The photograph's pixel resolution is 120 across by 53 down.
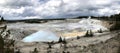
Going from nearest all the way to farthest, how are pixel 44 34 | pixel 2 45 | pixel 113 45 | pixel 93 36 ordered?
1. pixel 2 45
2. pixel 113 45
3. pixel 93 36
4. pixel 44 34

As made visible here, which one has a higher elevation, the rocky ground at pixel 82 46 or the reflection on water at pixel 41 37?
the rocky ground at pixel 82 46

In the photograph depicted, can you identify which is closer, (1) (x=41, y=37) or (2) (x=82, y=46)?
(2) (x=82, y=46)

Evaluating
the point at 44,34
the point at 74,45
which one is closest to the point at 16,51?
the point at 74,45

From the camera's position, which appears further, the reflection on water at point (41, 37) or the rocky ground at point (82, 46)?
the reflection on water at point (41, 37)

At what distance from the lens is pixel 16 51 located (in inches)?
742

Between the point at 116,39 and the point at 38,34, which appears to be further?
the point at 38,34

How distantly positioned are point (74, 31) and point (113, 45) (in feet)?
31.7

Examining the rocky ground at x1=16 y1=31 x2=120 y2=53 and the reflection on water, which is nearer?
the rocky ground at x1=16 y1=31 x2=120 y2=53

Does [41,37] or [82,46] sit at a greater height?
[82,46]

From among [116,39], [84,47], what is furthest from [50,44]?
[116,39]

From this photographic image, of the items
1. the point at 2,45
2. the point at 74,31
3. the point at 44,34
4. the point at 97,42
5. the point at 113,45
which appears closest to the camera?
the point at 2,45

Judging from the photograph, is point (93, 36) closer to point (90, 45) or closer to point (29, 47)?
point (90, 45)

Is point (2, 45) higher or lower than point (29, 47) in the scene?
higher

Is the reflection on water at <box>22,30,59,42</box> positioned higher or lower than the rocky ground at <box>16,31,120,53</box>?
lower
